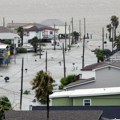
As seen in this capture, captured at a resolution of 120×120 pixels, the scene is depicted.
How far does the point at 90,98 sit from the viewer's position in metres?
25.9

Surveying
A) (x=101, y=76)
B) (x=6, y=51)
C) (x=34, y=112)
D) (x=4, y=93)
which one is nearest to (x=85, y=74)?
(x=101, y=76)

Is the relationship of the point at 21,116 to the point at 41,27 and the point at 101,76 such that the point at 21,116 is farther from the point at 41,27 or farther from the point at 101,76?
the point at 41,27

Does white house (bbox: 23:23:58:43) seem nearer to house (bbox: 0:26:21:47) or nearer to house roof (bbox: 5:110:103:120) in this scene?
house (bbox: 0:26:21:47)

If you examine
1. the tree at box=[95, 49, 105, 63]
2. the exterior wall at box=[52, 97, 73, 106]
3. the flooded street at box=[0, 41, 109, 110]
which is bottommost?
the flooded street at box=[0, 41, 109, 110]

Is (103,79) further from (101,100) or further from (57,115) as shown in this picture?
(57,115)

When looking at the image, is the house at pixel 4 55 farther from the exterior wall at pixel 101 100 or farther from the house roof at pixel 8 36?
the exterior wall at pixel 101 100

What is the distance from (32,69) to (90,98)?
25830 millimetres

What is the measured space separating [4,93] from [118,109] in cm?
1365

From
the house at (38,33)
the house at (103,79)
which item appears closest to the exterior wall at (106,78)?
the house at (103,79)

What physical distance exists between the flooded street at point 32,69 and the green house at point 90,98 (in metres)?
4.74

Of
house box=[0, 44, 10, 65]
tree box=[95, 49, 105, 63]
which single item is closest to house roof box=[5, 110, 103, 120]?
tree box=[95, 49, 105, 63]

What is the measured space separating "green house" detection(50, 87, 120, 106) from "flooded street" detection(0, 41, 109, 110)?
187 inches

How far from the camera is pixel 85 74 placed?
3294 cm

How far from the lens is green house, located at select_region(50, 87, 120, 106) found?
2572 cm
